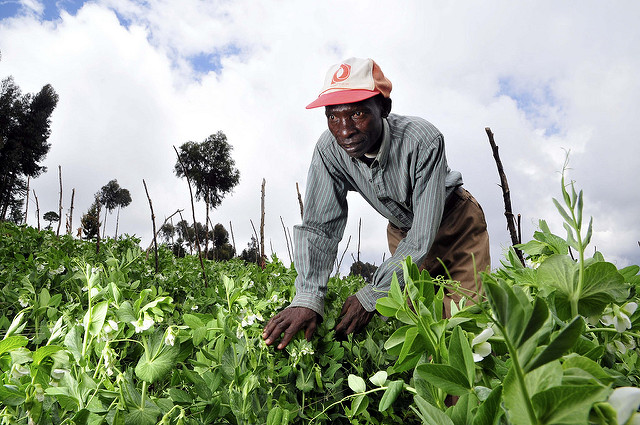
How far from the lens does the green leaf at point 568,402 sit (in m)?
0.34

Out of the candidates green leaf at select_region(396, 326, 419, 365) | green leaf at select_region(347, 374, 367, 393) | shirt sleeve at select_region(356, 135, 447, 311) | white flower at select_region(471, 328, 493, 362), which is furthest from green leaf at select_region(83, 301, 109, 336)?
shirt sleeve at select_region(356, 135, 447, 311)

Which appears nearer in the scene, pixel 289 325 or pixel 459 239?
pixel 289 325

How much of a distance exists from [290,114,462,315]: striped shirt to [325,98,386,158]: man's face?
0.56ft

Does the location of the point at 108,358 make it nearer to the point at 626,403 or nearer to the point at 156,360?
the point at 156,360

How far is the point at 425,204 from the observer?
7.06ft

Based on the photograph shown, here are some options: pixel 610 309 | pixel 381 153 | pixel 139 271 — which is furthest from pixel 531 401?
pixel 139 271

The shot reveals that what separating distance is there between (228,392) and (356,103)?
1491 mm

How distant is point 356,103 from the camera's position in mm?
2123

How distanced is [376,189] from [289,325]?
1224mm

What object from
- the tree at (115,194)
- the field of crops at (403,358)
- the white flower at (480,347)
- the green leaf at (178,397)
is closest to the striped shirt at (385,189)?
the field of crops at (403,358)

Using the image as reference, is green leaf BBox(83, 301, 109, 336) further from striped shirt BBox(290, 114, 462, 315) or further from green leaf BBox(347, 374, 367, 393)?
striped shirt BBox(290, 114, 462, 315)

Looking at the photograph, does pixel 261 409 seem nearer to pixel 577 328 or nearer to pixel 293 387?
pixel 293 387

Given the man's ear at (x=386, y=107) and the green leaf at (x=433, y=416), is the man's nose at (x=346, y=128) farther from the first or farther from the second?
the green leaf at (x=433, y=416)

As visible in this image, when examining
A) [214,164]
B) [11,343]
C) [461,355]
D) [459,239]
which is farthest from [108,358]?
[214,164]
